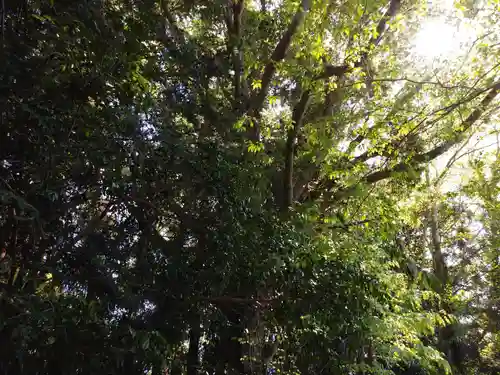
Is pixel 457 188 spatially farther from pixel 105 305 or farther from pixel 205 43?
pixel 105 305

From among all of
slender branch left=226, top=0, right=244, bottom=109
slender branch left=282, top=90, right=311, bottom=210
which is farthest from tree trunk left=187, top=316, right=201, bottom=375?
slender branch left=226, top=0, right=244, bottom=109

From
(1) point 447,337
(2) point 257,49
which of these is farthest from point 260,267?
(1) point 447,337

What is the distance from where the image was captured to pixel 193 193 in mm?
3352

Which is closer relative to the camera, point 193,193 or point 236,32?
point 193,193

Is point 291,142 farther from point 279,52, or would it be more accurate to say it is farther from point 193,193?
point 279,52

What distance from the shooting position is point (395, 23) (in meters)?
3.16

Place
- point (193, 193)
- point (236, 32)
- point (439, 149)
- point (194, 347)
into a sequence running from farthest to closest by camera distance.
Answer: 1. point (439, 149)
2. point (236, 32)
3. point (194, 347)
4. point (193, 193)

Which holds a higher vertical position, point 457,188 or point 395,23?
point 457,188

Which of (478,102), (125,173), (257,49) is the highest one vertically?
→ (257,49)

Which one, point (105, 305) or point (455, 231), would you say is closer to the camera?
point (105, 305)

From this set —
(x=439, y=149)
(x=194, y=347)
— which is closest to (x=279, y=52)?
(x=439, y=149)

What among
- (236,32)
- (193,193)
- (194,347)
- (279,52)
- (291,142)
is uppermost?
(236,32)

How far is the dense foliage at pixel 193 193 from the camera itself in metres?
2.69

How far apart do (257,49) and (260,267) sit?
2669mm
